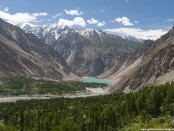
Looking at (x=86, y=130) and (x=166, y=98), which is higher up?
(x=166, y=98)

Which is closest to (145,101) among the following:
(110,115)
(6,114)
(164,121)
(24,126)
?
(110,115)

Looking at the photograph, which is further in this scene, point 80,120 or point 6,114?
point 6,114

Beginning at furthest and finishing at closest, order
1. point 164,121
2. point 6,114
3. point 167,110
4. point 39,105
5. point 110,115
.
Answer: point 39,105 < point 6,114 < point 110,115 < point 167,110 < point 164,121

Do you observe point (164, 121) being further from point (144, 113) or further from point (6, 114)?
point (6, 114)

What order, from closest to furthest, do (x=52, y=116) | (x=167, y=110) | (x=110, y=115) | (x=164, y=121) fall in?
(x=164, y=121) < (x=167, y=110) < (x=110, y=115) < (x=52, y=116)

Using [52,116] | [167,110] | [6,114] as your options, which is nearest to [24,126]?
[52,116]

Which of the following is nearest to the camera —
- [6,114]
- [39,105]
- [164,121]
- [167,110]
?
[164,121]

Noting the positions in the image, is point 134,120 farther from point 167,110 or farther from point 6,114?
point 6,114

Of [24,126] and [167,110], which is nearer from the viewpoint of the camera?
[167,110]

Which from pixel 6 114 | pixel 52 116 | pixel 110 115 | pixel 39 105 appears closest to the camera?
pixel 110 115
